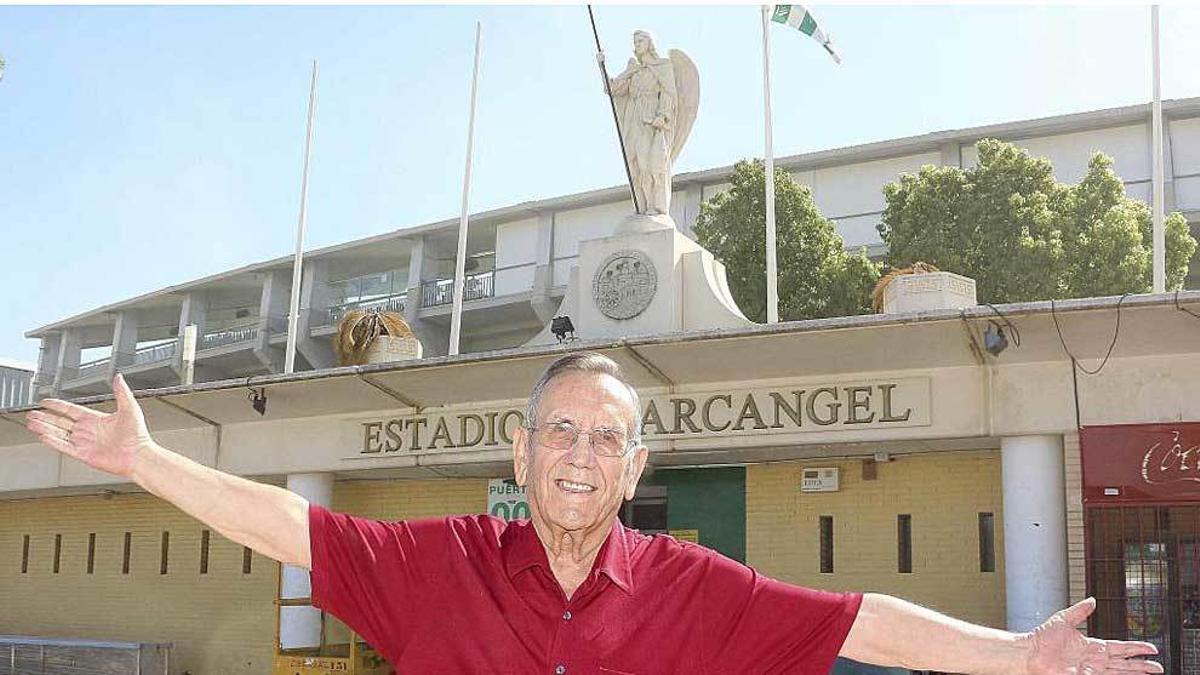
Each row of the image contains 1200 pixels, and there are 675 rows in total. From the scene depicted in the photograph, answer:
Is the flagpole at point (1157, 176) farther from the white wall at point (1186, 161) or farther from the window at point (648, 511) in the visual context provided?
the white wall at point (1186, 161)

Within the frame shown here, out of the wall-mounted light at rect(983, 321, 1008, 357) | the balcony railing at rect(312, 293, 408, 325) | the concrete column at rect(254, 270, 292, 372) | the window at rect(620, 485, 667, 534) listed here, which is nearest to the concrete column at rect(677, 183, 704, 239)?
the balcony railing at rect(312, 293, 408, 325)

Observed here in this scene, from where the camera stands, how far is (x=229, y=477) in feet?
10.1

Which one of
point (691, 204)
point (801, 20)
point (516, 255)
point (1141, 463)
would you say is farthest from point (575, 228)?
point (1141, 463)

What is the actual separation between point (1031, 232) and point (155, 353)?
117 feet

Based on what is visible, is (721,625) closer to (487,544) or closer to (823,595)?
(823,595)

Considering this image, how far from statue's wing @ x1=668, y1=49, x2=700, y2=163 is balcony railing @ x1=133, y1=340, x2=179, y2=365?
38.0 m

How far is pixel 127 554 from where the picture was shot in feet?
59.4

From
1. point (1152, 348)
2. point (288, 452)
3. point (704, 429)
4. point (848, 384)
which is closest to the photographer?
point (1152, 348)

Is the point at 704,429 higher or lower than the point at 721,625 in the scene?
higher

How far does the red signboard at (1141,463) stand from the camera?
9.80 m

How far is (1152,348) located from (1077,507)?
1428 millimetres

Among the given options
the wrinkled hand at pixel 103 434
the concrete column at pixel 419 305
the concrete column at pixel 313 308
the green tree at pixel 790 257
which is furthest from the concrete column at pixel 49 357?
the wrinkled hand at pixel 103 434

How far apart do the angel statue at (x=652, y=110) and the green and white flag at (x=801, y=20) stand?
63.9 inches

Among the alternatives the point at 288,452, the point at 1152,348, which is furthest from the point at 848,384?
the point at 288,452
